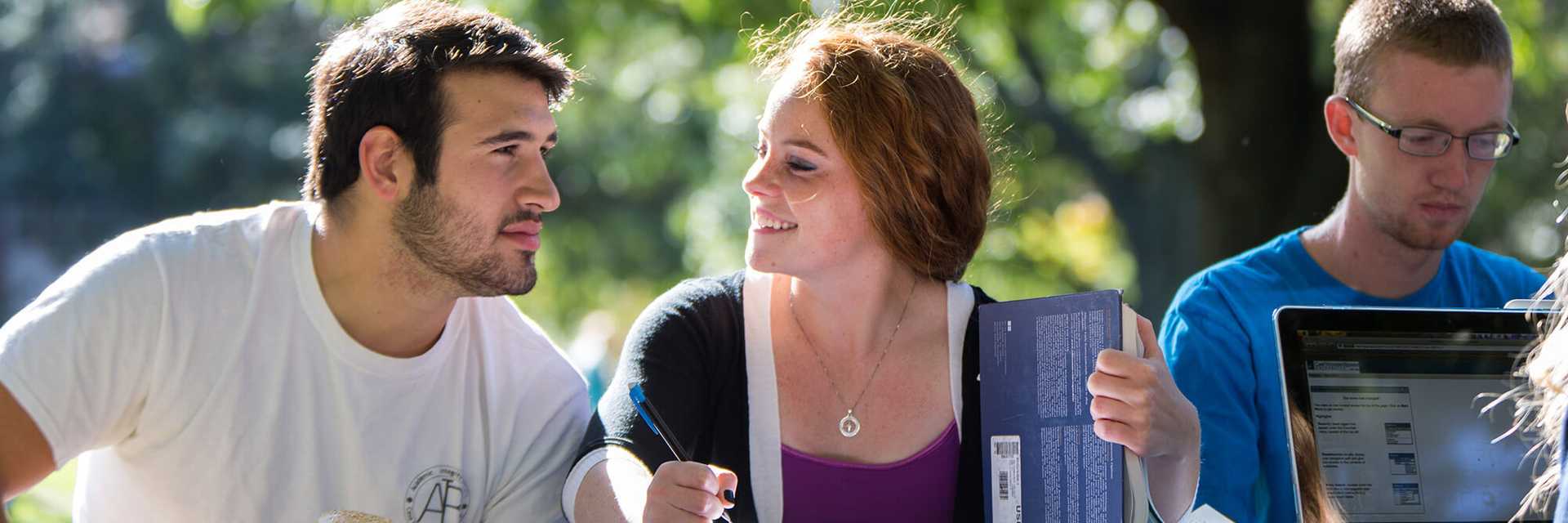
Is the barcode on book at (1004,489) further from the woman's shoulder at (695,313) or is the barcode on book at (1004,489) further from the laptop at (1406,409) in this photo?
the woman's shoulder at (695,313)

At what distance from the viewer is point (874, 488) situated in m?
2.18

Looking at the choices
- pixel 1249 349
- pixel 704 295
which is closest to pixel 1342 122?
pixel 1249 349

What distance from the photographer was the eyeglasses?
2.46 metres

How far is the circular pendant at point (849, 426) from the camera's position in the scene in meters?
2.24

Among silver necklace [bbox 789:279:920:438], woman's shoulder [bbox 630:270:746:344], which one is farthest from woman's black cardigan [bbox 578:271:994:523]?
silver necklace [bbox 789:279:920:438]

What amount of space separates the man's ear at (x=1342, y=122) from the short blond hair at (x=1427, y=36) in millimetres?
21

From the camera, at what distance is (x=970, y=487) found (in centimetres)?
215

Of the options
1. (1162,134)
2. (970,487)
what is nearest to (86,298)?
(970,487)

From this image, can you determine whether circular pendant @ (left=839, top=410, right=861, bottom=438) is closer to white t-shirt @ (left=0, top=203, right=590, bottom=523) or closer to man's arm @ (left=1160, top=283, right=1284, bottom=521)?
white t-shirt @ (left=0, top=203, right=590, bottom=523)

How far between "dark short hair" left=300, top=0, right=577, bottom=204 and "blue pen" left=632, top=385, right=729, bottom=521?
2.08 feet

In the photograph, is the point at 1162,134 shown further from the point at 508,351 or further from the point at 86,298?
the point at 86,298

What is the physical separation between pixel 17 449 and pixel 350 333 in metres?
0.53

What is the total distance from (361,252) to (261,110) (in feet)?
39.3

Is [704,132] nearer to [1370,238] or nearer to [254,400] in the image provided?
[1370,238]
